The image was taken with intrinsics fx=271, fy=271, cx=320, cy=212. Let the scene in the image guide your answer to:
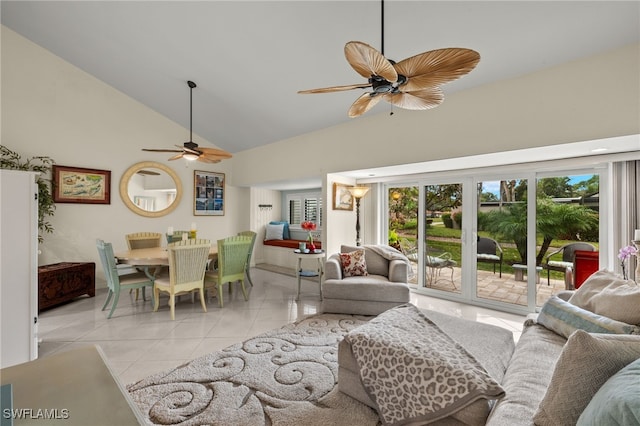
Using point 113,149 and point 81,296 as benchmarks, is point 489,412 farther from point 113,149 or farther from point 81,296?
point 113,149

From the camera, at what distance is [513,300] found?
361 cm

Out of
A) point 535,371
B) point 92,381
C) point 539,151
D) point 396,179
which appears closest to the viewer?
point 92,381

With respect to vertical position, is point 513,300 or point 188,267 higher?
point 188,267

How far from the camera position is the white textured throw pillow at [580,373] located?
2.98 feet

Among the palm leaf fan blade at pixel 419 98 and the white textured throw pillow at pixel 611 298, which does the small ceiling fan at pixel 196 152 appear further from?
the white textured throw pillow at pixel 611 298

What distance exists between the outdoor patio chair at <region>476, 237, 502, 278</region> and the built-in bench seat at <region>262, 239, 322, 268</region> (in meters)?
3.01

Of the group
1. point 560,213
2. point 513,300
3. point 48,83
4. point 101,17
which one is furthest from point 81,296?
point 560,213

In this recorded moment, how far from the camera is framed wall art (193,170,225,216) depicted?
18.9 ft

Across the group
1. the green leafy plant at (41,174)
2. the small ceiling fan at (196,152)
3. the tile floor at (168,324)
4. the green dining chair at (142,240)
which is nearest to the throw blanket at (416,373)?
the tile floor at (168,324)

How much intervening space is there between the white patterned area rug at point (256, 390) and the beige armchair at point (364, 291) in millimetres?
763

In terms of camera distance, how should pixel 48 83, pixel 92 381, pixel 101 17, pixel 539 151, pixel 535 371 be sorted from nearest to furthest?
pixel 92 381 → pixel 535 371 → pixel 539 151 → pixel 101 17 → pixel 48 83

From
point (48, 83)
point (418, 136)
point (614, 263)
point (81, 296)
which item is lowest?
point (81, 296)

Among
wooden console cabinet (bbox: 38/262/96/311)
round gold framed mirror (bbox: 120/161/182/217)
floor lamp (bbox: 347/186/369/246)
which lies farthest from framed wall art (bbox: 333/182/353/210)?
wooden console cabinet (bbox: 38/262/96/311)

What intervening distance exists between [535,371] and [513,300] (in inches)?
106
